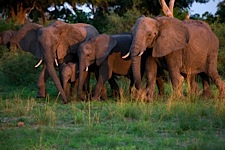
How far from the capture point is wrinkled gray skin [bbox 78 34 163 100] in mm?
12797

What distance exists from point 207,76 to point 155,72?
1699 mm

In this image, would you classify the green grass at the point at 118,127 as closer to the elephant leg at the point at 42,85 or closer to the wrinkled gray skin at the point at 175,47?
the wrinkled gray skin at the point at 175,47

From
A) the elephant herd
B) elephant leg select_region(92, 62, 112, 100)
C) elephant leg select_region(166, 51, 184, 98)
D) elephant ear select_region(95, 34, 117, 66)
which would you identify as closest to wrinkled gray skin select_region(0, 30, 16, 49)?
the elephant herd

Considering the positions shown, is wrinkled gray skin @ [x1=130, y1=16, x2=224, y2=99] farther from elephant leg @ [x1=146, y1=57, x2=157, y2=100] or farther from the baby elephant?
the baby elephant

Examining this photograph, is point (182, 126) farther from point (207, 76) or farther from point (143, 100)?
point (207, 76)

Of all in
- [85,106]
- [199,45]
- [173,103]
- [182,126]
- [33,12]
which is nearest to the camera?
[182,126]

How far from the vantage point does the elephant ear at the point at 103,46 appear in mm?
12930

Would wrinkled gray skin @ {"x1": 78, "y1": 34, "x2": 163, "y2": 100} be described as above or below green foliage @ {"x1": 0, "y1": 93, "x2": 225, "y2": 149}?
above

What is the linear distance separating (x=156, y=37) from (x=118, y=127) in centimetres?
428

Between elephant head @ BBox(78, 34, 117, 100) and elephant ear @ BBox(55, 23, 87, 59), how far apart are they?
0.74 meters

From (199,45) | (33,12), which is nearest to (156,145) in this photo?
(199,45)

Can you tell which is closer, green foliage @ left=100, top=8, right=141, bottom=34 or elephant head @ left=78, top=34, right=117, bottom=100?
elephant head @ left=78, top=34, right=117, bottom=100

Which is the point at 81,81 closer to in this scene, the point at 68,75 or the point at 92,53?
the point at 68,75

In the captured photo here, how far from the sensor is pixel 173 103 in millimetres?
10344
